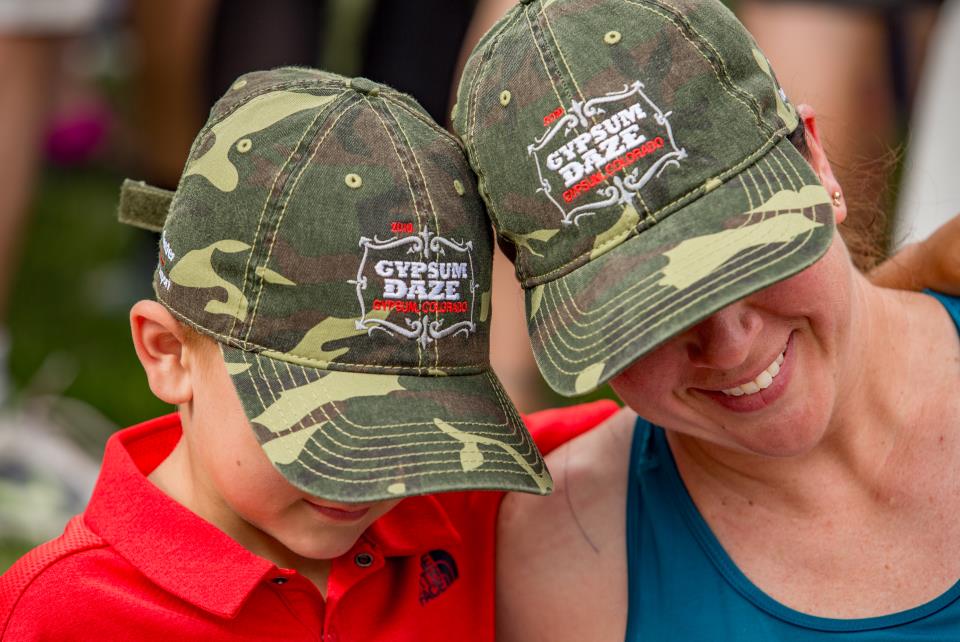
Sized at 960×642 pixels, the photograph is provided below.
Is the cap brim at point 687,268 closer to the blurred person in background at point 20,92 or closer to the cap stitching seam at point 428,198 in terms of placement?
the cap stitching seam at point 428,198

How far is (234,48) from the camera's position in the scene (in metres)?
4.82

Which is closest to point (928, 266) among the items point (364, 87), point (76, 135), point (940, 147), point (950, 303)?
point (950, 303)

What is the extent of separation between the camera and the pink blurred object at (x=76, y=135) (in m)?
7.00

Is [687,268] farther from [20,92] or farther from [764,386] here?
[20,92]

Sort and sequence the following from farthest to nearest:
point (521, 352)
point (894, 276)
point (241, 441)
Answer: point (521, 352)
point (894, 276)
point (241, 441)

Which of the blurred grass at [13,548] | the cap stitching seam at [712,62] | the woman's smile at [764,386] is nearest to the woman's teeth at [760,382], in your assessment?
the woman's smile at [764,386]

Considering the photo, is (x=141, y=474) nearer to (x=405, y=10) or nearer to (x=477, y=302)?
(x=477, y=302)

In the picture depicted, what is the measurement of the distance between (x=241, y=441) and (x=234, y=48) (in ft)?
10.0

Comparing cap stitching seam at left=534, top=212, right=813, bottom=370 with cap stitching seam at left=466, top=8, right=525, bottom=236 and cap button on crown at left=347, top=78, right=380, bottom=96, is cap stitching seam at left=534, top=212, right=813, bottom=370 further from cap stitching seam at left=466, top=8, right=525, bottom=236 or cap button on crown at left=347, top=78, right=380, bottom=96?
cap button on crown at left=347, top=78, right=380, bottom=96

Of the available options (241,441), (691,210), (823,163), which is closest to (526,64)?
(691,210)

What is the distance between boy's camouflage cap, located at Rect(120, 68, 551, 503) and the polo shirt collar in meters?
0.26

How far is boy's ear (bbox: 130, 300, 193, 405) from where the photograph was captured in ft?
6.92

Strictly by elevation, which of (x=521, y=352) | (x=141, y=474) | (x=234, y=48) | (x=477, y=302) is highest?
(x=477, y=302)

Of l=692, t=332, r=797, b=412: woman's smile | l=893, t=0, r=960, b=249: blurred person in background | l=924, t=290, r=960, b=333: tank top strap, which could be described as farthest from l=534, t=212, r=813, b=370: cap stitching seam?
l=893, t=0, r=960, b=249: blurred person in background
